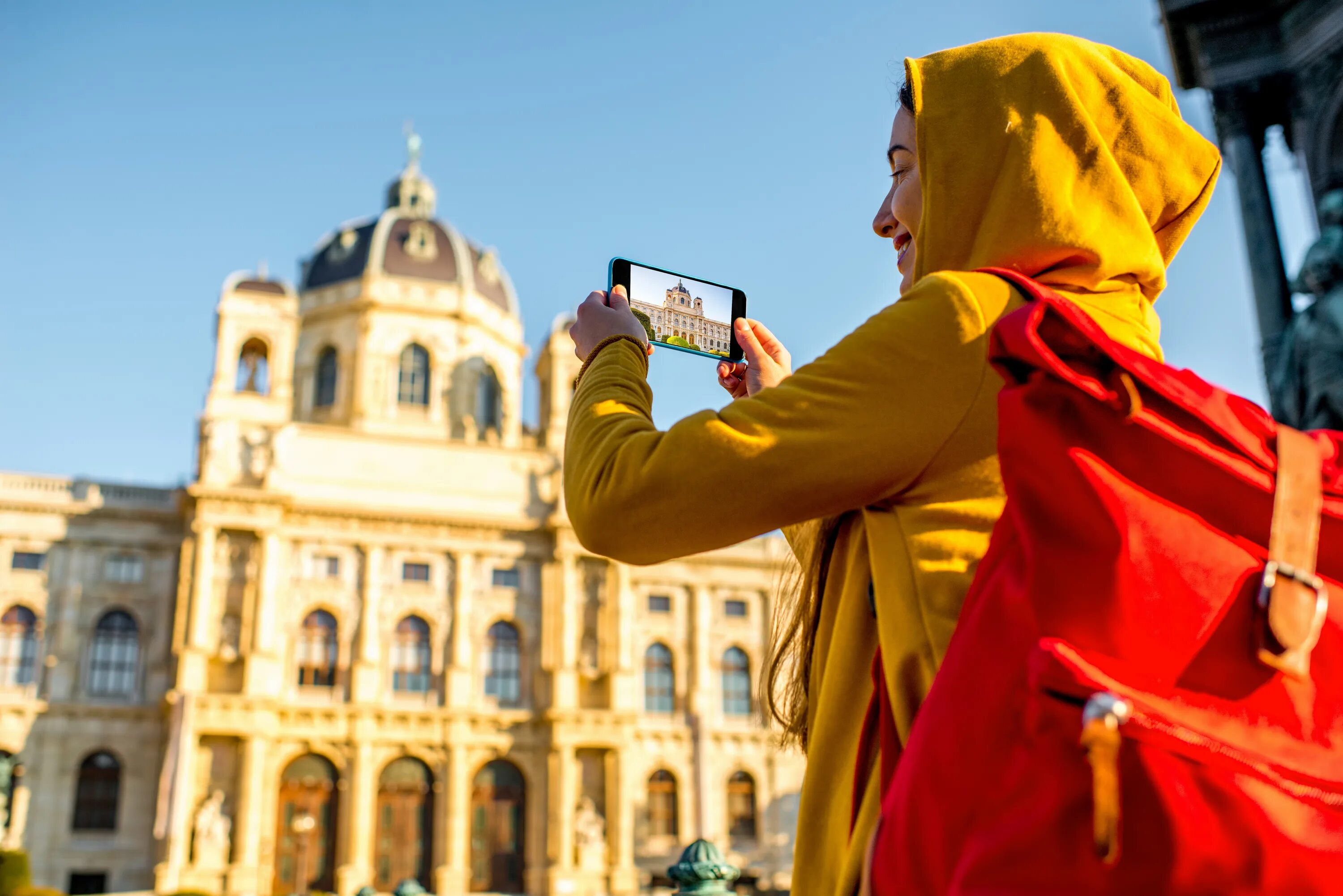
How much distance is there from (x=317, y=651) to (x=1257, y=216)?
2606 centimetres

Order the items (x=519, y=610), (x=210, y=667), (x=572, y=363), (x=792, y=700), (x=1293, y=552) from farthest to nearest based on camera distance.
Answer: (x=572, y=363), (x=519, y=610), (x=210, y=667), (x=792, y=700), (x=1293, y=552)

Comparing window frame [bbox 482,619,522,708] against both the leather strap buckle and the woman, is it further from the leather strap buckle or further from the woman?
the leather strap buckle

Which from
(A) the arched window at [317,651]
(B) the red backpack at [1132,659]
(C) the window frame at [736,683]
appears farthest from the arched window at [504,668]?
(B) the red backpack at [1132,659]

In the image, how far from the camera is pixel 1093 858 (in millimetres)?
1123

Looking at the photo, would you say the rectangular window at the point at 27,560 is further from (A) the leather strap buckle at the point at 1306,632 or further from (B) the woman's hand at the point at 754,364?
(A) the leather strap buckle at the point at 1306,632

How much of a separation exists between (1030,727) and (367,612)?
107 ft

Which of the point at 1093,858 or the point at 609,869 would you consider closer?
the point at 1093,858

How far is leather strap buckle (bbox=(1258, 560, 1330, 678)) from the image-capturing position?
1178 mm

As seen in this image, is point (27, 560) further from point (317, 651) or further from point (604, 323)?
point (604, 323)

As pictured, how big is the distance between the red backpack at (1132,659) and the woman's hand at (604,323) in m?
0.85

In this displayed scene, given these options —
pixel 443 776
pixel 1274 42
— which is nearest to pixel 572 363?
pixel 443 776

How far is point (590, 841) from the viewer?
31062mm

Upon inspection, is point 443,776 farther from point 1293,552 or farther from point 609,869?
point 1293,552

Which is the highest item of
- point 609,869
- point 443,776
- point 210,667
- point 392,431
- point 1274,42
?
point 392,431
